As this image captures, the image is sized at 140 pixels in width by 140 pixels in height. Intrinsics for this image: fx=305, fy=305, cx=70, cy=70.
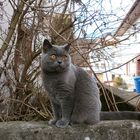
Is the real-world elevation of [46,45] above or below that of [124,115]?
above

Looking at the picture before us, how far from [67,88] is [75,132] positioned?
0.35 m

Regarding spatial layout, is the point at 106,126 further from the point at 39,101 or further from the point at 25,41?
the point at 25,41

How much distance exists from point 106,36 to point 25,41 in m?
0.91

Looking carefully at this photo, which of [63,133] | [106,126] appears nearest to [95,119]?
[106,126]

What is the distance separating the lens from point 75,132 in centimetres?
223

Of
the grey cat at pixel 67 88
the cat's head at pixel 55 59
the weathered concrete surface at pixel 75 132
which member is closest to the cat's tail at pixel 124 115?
the weathered concrete surface at pixel 75 132

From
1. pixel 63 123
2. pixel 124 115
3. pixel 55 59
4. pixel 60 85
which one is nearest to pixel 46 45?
pixel 55 59

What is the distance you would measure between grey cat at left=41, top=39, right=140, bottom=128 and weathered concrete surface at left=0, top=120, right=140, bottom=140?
56mm

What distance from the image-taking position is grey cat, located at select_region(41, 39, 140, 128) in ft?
6.97

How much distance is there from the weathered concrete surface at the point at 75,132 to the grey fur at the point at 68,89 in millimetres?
58

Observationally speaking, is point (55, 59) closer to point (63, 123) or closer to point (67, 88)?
point (67, 88)

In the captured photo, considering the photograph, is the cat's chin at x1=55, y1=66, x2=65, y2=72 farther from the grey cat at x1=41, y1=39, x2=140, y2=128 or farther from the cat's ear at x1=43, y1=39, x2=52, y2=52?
the cat's ear at x1=43, y1=39, x2=52, y2=52

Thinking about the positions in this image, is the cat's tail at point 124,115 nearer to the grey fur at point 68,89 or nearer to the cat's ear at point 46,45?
the grey fur at point 68,89

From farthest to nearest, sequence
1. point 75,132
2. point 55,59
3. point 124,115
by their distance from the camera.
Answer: point 124,115 < point 75,132 < point 55,59
